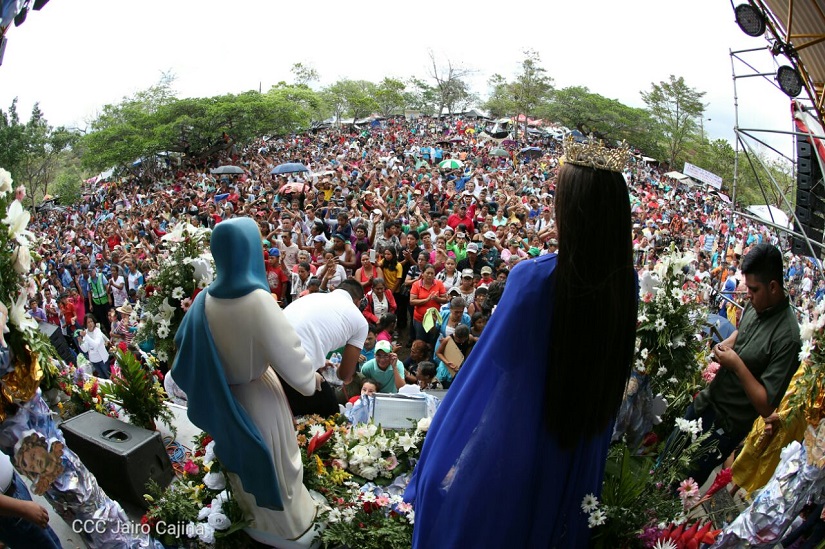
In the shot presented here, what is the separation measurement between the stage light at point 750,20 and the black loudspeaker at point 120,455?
6243 mm

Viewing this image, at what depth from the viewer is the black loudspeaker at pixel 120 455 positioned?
11.3 ft

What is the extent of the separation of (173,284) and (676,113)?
42026mm

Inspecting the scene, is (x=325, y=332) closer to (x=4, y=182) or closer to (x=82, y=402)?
(x=4, y=182)

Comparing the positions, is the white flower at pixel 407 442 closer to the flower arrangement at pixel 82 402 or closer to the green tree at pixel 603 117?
the flower arrangement at pixel 82 402

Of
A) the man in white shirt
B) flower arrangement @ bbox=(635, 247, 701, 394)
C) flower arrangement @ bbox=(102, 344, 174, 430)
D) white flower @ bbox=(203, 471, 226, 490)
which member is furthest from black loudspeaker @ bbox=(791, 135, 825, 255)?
flower arrangement @ bbox=(102, 344, 174, 430)

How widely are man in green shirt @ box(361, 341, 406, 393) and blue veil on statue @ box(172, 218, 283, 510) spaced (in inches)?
81.9

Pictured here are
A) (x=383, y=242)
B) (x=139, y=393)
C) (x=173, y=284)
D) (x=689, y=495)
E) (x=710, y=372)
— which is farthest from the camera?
(x=383, y=242)

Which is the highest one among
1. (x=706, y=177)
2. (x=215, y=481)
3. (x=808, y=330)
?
(x=706, y=177)

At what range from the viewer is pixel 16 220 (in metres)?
2.40

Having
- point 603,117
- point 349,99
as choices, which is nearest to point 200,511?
point 603,117

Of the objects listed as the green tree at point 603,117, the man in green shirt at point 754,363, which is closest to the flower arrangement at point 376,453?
the man in green shirt at point 754,363

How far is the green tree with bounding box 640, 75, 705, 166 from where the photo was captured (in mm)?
37969

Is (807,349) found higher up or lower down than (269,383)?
higher up

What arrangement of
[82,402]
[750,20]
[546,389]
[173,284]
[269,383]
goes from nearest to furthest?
[546,389]
[269,383]
[173,284]
[82,402]
[750,20]
